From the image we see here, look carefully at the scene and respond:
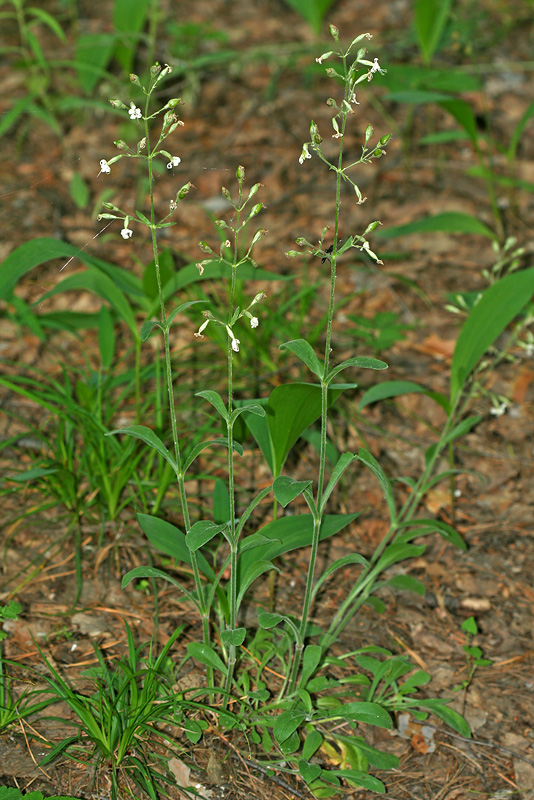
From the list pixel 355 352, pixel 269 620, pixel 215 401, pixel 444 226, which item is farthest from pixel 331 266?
pixel 444 226

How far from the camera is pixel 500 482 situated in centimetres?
243

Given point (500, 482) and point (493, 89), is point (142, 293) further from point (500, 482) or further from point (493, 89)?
point (493, 89)

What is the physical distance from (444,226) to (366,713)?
181 centimetres

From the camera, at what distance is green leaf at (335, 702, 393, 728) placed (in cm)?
165

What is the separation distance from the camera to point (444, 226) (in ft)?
9.24

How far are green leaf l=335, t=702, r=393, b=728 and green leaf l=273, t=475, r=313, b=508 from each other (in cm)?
55

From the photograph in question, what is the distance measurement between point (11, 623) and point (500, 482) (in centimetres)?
151

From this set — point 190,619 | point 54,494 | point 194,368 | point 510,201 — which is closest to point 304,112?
point 510,201

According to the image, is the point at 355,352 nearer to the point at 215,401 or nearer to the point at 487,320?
the point at 487,320

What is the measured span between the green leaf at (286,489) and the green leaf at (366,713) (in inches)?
21.7

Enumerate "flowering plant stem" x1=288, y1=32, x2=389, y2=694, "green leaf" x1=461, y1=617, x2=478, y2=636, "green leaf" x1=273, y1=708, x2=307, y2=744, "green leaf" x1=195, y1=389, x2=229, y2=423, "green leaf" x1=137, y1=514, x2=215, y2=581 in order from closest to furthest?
"flowering plant stem" x1=288, y1=32, x2=389, y2=694, "green leaf" x1=195, y1=389, x2=229, y2=423, "green leaf" x1=273, y1=708, x2=307, y2=744, "green leaf" x1=137, y1=514, x2=215, y2=581, "green leaf" x1=461, y1=617, x2=478, y2=636

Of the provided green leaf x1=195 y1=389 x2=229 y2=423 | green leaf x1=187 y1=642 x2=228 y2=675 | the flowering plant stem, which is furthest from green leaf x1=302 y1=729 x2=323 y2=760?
green leaf x1=195 y1=389 x2=229 y2=423

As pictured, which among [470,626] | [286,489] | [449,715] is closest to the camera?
[286,489]

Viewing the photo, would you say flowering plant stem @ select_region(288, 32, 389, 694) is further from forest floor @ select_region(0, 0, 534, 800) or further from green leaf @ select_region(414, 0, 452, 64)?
green leaf @ select_region(414, 0, 452, 64)
